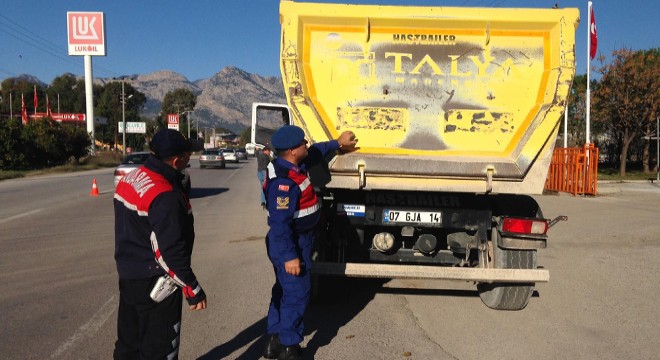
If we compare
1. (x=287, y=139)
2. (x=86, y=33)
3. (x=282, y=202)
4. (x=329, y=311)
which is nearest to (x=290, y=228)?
(x=282, y=202)

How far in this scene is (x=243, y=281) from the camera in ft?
24.5

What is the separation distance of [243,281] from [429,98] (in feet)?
10.9

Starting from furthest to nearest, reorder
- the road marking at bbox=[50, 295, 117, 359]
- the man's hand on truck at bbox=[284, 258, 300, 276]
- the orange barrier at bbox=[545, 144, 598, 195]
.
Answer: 1. the orange barrier at bbox=[545, 144, 598, 195]
2. the road marking at bbox=[50, 295, 117, 359]
3. the man's hand on truck at bbox=[284, 258, 300, 276]

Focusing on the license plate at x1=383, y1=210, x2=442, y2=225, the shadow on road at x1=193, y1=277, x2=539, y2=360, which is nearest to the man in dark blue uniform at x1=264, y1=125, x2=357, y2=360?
the shadow on road at x1=193, y1=277, x2=539, y2=360

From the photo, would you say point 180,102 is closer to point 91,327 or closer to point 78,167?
point 78,167

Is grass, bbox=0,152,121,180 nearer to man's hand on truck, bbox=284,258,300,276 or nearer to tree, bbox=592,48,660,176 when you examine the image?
man's hand on truck, bbox=284,258,300,276

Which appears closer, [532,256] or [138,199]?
[138,199]

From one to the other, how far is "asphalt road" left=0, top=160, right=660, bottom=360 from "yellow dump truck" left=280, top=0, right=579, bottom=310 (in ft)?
1.73

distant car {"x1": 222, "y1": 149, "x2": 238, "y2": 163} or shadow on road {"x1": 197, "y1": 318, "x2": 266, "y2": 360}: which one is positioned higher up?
shadow on road {"x1": 197, "y1": 318, "x2": 266, "y2": 360}

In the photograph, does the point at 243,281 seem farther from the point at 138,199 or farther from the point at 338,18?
the point at 138,199

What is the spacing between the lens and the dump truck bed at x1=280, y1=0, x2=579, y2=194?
5445 millimetres

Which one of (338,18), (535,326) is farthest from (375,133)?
(535,326)

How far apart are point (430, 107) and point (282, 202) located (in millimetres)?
2064

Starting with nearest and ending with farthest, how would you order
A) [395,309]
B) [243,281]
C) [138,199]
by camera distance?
1. [138,199]
2. [395,309]
3. [243,281]
